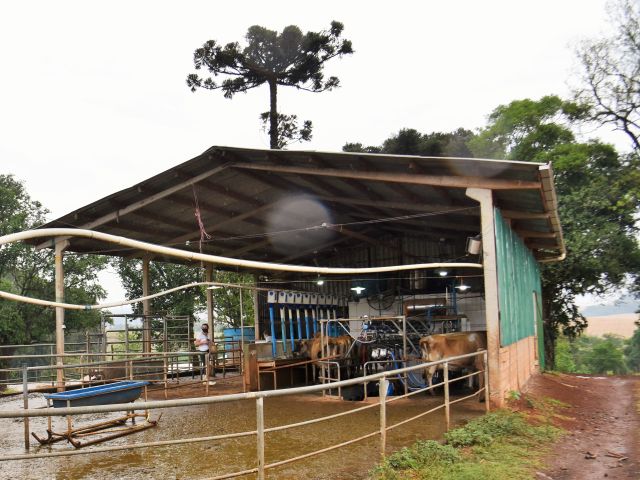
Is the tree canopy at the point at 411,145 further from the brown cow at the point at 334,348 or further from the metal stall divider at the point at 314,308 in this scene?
the brown cow at the point at 334,348

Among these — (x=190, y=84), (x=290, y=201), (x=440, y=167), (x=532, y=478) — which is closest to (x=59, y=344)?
(x=290, y=201)

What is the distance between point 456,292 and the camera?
16.4 m

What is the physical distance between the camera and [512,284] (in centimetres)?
1091

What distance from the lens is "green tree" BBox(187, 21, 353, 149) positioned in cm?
2653

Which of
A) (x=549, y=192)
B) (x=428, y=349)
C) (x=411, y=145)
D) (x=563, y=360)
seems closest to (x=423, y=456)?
(x=549, y=192)

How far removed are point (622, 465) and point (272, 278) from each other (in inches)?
567

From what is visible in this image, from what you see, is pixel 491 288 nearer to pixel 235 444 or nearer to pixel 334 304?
pixel 235 444

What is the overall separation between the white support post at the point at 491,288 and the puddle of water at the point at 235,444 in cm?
56

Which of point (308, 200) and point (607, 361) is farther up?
point (308, 200)

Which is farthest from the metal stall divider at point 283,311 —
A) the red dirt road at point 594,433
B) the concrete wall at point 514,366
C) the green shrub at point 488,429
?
the green shrub at point 488,429

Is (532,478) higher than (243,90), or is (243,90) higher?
(243,90)

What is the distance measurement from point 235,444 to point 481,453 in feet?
9.86

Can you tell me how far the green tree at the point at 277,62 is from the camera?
26.5 m

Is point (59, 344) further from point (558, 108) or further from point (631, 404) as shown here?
point (558, 108)
